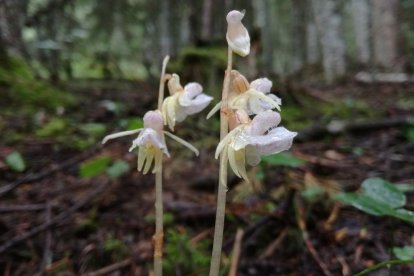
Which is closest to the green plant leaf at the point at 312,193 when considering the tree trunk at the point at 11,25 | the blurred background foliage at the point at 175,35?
the blurred background foliage at the point at 175,35

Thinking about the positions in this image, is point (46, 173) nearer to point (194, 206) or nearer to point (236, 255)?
point (194, 206)

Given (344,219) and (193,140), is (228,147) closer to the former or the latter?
(344,219)

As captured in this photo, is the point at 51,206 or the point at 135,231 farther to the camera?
the point at 51,206

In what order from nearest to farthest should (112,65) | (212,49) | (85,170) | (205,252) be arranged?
(205,252)
(85,170)
(212,49)
(112,65)

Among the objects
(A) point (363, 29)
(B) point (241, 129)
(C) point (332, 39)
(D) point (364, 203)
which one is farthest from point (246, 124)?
(A) point (363, 29)

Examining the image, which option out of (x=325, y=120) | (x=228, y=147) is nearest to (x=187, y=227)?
(x=228, y=147)
